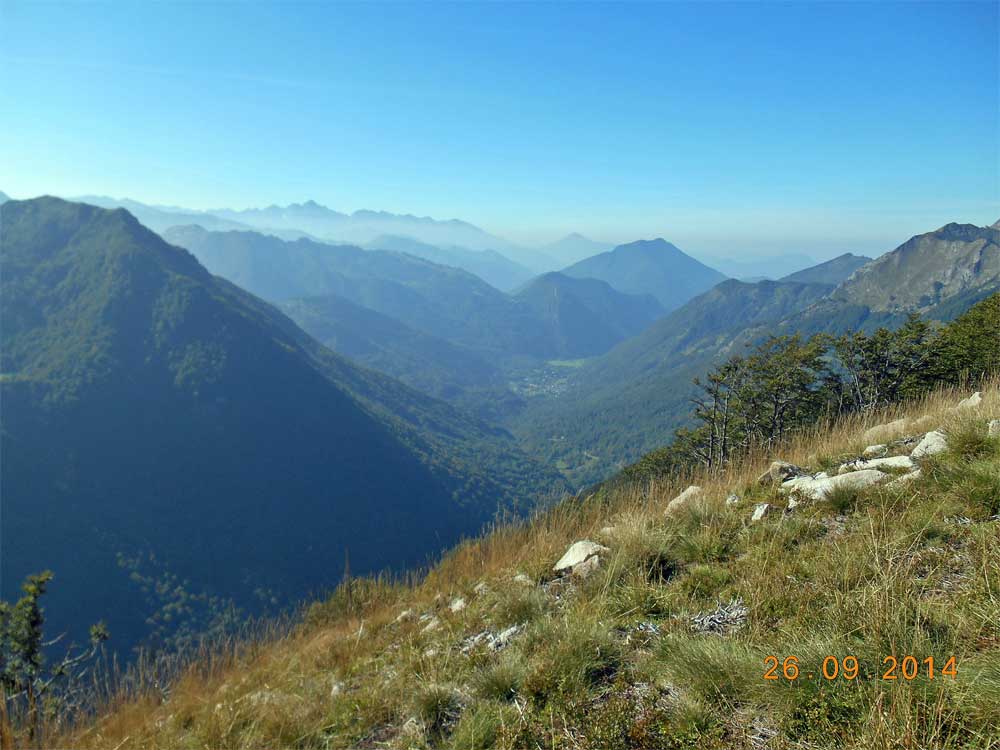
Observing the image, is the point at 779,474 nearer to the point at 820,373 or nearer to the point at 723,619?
the point at 723,619

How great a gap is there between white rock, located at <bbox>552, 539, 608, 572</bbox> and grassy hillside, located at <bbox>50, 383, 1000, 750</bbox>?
14 cm

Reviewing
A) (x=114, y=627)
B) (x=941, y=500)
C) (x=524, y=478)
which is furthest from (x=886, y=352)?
(x=524, y=478)

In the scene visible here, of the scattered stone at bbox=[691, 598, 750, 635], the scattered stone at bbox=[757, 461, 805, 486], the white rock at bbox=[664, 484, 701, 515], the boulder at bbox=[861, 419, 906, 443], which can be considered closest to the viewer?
the scattered stone at bbox=[691, 598, 750, 635]

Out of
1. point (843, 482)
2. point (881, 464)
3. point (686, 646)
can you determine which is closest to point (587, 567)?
point (686, 646)

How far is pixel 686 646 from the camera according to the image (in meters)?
3.13

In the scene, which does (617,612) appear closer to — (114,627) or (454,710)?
(454,710)

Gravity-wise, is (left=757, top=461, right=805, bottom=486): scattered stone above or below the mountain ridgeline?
above

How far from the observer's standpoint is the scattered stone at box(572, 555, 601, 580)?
16.1ft

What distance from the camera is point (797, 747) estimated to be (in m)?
2.38

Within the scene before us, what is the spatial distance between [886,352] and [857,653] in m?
38.6

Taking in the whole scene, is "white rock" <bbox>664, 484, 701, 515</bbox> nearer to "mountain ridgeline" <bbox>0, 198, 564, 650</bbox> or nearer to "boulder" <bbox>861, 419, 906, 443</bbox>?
"boulder" <bbox>861, 419, 906, 443</bbox>

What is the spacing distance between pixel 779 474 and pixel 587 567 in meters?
2.98
